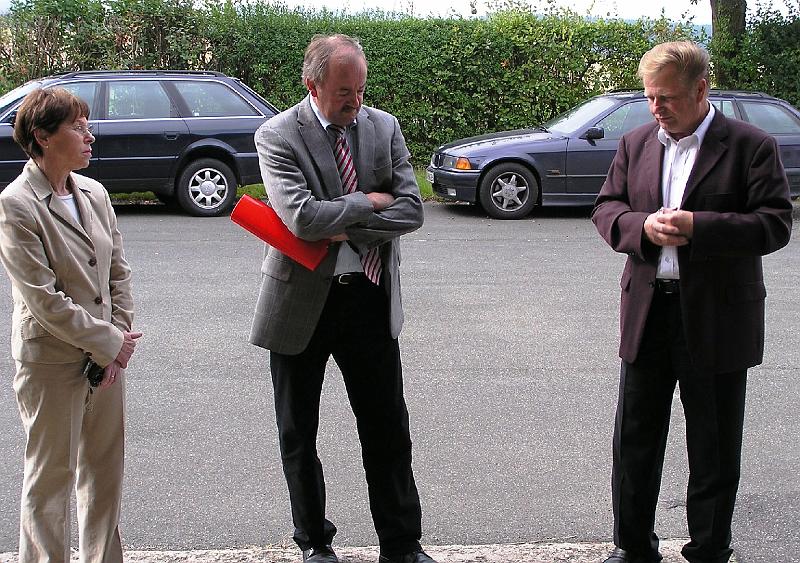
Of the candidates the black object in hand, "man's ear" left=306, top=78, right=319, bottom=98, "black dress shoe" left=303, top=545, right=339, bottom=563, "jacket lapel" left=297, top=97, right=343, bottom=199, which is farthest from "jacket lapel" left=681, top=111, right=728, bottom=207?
the black object in hand

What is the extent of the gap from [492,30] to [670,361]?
43.9 feet

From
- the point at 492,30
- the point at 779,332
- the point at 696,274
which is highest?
the point at 492,30

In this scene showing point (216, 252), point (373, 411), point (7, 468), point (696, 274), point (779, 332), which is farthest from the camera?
point (216, 252)

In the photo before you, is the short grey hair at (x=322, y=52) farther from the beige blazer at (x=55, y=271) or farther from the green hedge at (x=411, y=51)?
the green hedge at (x=411, y=51)

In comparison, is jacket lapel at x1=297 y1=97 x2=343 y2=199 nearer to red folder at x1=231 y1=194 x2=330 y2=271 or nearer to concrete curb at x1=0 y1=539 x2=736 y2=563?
red folder at x1=231 y1=194 x2=330 y2=271

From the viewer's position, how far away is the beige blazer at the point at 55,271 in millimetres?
3131

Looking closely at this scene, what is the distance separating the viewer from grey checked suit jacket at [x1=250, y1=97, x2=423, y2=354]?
350 cm

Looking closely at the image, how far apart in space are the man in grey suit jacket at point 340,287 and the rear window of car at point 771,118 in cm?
1053

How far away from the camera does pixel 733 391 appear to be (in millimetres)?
3578

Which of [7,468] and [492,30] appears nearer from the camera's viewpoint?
[7,468]

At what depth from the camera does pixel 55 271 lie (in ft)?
10.6

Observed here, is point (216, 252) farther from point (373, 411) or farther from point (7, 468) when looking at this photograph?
point (373, 411)

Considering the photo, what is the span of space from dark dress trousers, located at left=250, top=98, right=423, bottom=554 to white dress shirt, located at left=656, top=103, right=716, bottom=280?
3.01 feet

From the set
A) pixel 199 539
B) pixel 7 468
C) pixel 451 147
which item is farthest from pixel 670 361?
pixel 451 147
